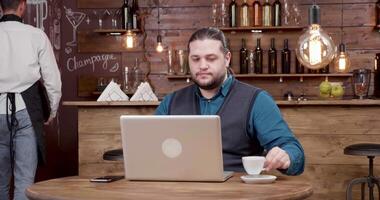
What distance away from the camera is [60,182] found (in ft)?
7.42

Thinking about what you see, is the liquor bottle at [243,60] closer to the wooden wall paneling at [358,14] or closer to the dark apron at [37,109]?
the wooden wall paneling at [358,14]

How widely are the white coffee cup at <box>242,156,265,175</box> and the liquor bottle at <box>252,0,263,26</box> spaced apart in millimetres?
4030

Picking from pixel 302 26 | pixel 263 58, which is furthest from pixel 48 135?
pixel 302 26

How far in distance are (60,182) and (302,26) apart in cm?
435

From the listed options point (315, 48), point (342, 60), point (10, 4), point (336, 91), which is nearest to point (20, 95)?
point (10, 4)

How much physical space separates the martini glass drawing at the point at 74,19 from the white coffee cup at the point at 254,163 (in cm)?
456

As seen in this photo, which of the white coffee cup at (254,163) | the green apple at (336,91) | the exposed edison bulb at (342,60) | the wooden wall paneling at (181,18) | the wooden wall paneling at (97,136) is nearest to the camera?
the white coffee cup at (254,163)

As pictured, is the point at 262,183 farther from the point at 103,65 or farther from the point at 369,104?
the point at 103,65

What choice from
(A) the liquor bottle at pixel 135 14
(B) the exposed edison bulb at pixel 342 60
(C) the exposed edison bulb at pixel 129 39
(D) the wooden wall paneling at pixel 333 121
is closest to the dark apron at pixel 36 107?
(D) the wooden wall paneling at pixel 333 121

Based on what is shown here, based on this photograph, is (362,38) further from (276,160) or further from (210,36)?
(276,160)

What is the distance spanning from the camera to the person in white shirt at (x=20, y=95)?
390cm

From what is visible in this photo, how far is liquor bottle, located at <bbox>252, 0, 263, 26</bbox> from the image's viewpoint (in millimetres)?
6109

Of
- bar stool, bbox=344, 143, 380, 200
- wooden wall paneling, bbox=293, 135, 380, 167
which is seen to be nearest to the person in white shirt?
wooden wall paneling, bbox=293, 135, 380, 167

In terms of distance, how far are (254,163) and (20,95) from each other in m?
2.17
